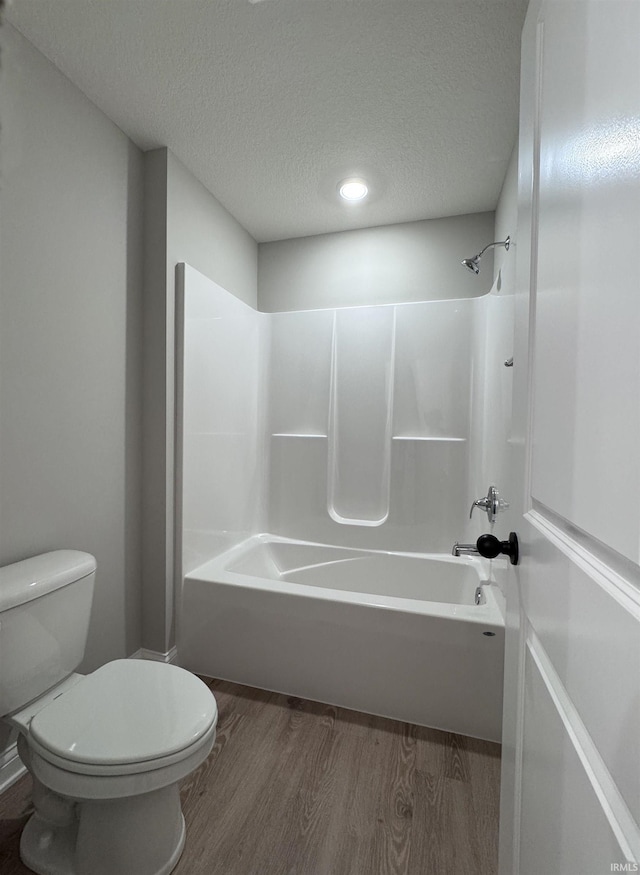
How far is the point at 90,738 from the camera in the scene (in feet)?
3.52

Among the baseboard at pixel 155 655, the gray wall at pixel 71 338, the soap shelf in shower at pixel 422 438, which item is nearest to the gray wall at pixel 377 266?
the soap shelf in shower at pixel 422 438

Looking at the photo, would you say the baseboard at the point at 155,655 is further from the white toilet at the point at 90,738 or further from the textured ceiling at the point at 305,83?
the textured ceiling at the point at 305,83

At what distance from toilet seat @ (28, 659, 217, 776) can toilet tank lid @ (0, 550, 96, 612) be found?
316 mm

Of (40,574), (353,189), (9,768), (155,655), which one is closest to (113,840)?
(9,768)

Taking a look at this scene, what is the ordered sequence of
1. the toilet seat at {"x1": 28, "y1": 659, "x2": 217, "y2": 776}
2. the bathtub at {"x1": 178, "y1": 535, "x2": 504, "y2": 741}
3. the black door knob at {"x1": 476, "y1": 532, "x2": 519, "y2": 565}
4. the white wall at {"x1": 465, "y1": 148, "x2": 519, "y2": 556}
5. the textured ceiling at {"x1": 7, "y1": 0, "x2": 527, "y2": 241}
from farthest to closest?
the white wall at {"x1": 465, "y1": 148, "x2": 519, "y2": 556} < the bathtub at {"x1": 178, "y1": 535, "x2": 504, "y2": 741} < the textured ceiling at {"x1": 7, "y1": 0, "x2": 527, "y2": 241} < the toilet seat at {"x1": 28, "y1": 659, "x2": 217, "y2": 776} < the black door knob at {"x1": 476, "y1": 532, "x2": 519, "y2": 565}

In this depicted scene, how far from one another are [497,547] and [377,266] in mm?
2325

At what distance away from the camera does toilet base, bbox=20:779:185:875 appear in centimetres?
111

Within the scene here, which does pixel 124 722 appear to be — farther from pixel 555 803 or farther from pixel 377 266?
pixel 377 266

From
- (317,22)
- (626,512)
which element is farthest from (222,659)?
(317,22)

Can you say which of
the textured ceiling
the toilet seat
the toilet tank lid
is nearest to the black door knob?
the toilet seat

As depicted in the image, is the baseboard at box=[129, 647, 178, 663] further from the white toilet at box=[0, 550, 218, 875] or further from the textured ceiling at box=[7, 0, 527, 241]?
the textured ceiling at box=[7, 0, 527, 241]

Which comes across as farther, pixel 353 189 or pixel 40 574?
pixel 353 189

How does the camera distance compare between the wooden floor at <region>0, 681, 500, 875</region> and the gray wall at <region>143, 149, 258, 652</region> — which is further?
the gray wall at <region>143, 149, 258, 652</region>

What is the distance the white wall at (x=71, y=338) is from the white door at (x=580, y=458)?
149cm
